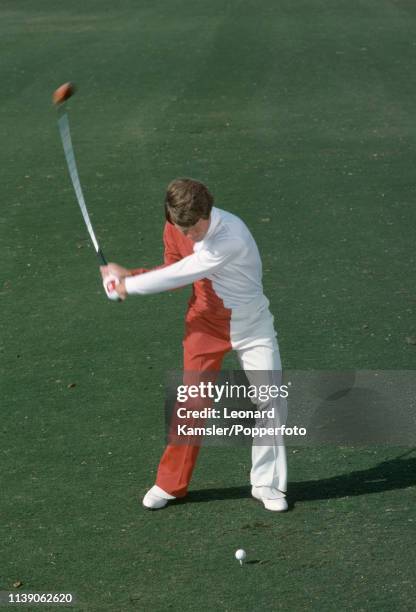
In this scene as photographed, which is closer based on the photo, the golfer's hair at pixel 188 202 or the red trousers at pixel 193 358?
the golfer's hair at pixel 188 202

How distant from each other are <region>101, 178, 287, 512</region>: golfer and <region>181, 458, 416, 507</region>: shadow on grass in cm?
19

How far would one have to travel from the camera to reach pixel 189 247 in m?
7.07

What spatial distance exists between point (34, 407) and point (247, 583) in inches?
113

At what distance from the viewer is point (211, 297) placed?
7.09 meters

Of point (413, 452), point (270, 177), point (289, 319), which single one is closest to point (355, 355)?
point (289, 319)

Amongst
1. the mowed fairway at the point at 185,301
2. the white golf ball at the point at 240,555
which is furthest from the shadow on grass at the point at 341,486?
the white golf ball at the point at 240,555

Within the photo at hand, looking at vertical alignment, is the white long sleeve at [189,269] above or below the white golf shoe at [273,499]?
above

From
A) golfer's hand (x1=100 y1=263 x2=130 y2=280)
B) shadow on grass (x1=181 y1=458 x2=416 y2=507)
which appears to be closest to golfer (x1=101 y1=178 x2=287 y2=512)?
golfer's hand (x1=100 y1=263 x2=130 y2=280)

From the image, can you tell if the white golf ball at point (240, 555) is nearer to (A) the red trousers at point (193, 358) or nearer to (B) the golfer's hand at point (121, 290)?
(A) the red trousers at point (193, 358)

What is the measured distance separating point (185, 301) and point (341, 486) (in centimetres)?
367
